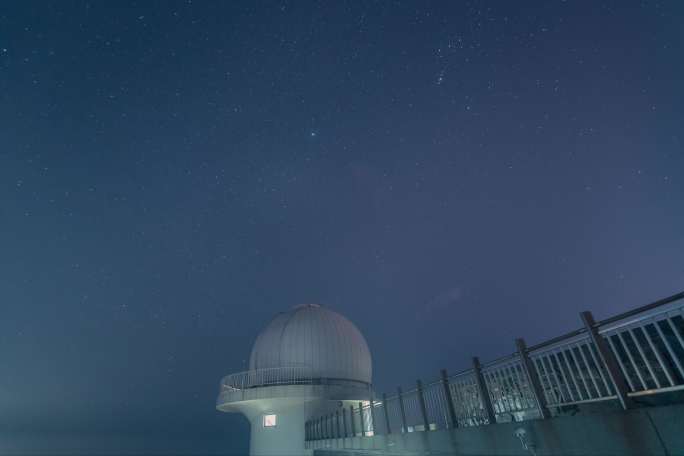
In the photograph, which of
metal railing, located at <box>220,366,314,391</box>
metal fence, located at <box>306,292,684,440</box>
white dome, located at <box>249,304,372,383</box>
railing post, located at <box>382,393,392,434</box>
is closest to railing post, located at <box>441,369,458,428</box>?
metal fence, located at <box>306,292,684,440</box>

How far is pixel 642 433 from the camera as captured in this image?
15.6 feet

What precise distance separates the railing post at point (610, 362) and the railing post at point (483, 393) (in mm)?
3426

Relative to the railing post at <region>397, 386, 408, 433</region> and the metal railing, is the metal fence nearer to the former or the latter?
the railing post at <region>397, 386, 408, 433</region>

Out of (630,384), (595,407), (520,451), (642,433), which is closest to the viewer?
(642,433)

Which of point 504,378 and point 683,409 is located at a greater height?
point 504,378

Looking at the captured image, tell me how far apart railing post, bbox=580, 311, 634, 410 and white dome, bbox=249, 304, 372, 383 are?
21503 mm

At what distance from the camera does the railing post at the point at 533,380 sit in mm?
6898

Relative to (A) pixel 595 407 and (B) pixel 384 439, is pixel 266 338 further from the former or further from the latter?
(A) pixel 595 407

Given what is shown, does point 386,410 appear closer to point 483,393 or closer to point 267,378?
point 483,393

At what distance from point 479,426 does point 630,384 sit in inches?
145

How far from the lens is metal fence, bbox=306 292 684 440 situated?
504 centimetres

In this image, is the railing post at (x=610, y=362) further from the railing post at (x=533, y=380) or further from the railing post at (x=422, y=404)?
the railing post at (x=422, y=404)

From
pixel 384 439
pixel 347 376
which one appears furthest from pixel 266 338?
pixel 384 439

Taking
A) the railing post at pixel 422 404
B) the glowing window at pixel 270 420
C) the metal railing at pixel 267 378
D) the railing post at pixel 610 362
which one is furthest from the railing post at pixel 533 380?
the glowing window at pixel 270 420
